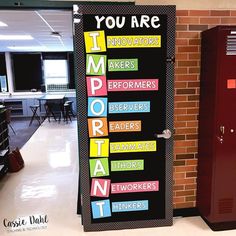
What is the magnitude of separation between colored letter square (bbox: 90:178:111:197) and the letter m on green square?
3.35 ft

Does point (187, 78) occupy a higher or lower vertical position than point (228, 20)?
lower

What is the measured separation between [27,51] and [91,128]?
8.31 metres

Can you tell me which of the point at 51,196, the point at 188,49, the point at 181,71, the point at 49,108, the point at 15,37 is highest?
the point at 15,37

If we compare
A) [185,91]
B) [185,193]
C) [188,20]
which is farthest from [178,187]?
[188,20]

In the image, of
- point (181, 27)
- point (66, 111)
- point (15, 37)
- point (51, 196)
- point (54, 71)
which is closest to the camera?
point (181, 27)

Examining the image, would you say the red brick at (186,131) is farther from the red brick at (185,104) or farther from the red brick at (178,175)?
the red brick at (178,175)

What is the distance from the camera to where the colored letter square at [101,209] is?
101 inches

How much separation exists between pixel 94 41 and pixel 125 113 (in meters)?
0.70

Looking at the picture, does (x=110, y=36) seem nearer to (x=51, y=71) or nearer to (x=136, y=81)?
(x=136, y=81)

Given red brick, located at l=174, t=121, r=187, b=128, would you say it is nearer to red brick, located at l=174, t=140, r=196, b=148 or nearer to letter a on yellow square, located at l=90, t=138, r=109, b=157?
red brick, located at l=174, t=140, r=196, b=148

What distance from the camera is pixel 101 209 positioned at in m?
2.57

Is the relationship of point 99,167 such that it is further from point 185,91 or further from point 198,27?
point 198,27

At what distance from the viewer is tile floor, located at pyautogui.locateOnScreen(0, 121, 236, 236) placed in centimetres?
258

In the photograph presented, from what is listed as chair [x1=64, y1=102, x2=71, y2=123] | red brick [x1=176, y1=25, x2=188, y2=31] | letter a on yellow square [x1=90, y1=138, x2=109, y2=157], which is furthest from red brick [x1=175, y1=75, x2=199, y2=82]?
chair [x1=64, y1=102, x2=71, y2=123]
